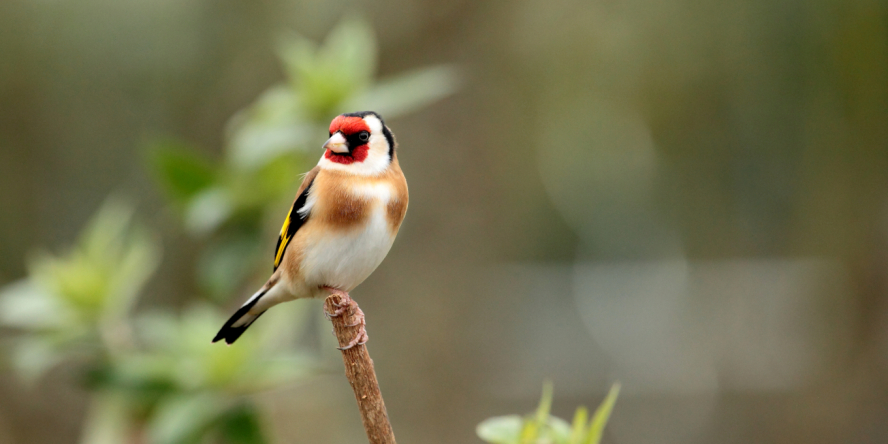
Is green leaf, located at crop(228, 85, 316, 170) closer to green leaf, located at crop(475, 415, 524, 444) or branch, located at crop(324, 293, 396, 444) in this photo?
branch, located at crop(324, 293, 396, 444)

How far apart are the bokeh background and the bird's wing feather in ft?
10.3

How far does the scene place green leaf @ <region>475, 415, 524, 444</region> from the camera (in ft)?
3.48

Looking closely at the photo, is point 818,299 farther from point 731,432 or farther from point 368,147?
point 368,147

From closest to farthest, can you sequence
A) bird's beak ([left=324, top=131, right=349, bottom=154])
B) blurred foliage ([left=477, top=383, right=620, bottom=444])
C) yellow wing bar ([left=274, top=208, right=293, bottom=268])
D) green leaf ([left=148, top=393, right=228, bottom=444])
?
blurred foliage ([left=477, top=383, right=620, bottom=444]) < bird's beak ([left=324, top=131, right=349, bottom=154]) < yellow wing bar ([left=274, top=208, right=293, bottom=268]) < green leaf ([left=148, top=393, right=228, bottom=444])

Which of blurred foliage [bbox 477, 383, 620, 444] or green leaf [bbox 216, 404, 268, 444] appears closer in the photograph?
blurred foliage [bbox 477, 383, 620, 444]

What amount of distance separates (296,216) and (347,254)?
150 mm

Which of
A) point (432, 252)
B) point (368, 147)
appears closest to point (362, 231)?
point (368, 147)

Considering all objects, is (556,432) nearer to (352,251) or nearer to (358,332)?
(358,332)

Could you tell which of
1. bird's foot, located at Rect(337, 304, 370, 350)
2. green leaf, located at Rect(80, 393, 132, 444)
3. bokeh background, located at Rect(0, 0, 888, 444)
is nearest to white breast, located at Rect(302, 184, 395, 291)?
bird's foot, located at Rect(337, 304, 370, 350)

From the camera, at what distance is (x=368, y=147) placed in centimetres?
130

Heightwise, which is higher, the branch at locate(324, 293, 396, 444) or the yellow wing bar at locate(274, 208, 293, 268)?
the yellow wing bar at locate(274, 208, 293, 268)

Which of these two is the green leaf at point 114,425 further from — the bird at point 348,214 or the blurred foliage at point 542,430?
the blurred foliage at point 542,430

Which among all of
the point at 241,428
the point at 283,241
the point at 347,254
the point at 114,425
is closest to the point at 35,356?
the point at 114,425

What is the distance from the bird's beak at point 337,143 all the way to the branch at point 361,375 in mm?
278
